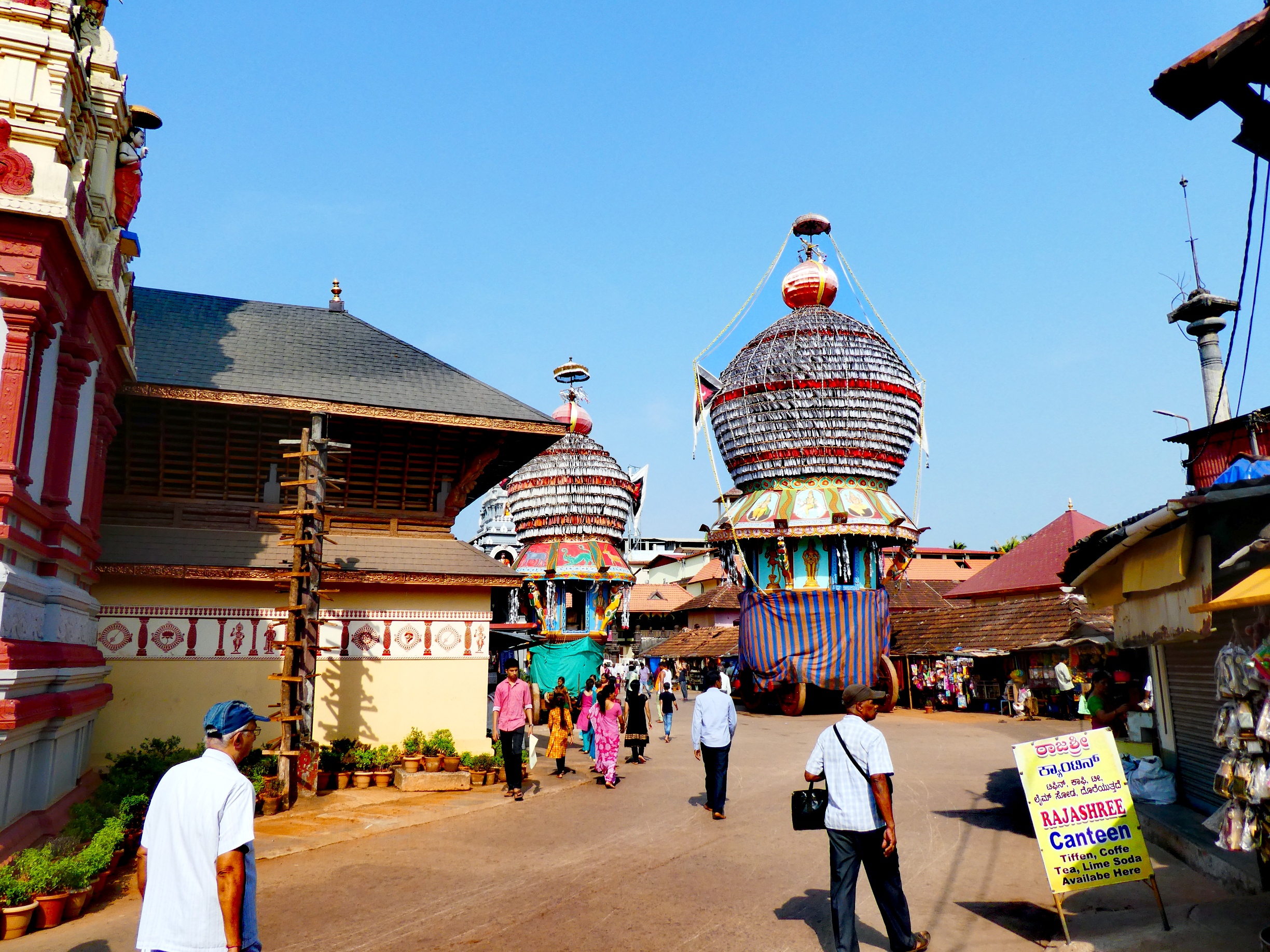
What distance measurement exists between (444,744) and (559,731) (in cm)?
224

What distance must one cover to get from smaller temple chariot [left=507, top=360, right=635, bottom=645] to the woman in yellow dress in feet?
53.3

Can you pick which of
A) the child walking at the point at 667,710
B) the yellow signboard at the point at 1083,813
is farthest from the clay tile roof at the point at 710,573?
the yellow signboard at the point at 1083,813

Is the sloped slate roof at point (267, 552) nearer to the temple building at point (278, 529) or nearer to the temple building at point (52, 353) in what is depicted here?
the temple building at point (278, 529)

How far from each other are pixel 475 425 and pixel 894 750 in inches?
380

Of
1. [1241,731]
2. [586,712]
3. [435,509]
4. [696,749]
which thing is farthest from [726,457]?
[1241,731]

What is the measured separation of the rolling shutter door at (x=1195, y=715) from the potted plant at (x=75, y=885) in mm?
8949

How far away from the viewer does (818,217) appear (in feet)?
91.5

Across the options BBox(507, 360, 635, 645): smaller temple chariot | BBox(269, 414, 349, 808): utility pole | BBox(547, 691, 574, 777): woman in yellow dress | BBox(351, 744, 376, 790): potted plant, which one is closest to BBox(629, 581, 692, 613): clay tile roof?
BBox(507, 360, 635, 645): smaller temple chariot

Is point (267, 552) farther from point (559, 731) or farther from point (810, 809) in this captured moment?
point (810, 809)

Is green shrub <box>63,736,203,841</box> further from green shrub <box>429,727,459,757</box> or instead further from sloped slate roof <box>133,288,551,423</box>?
sloped slate roof <box>133,288,551,423</box>

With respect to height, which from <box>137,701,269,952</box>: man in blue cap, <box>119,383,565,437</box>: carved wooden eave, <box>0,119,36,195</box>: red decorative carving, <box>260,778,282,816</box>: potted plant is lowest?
<box>260,778,282,816</box>: potted plant

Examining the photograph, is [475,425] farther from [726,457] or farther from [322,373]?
[726,457]

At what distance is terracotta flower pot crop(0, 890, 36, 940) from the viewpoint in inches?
222

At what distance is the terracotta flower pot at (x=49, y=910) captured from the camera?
582 cm
